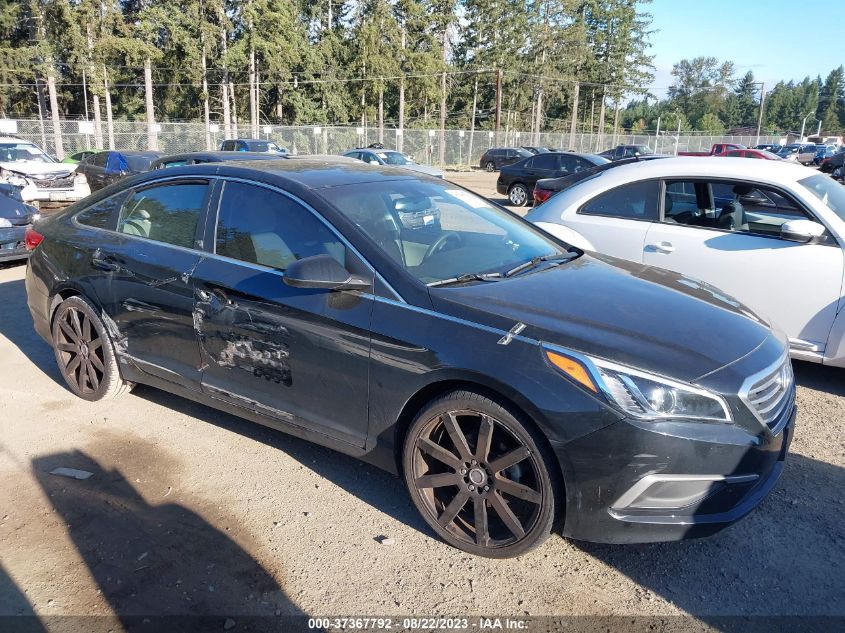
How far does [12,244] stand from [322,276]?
781cm

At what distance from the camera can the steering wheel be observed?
3.45 m

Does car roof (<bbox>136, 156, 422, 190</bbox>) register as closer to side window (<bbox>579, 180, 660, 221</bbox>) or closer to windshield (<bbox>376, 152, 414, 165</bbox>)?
side window (<bbox>579, 180, 660, 221</bbox>)

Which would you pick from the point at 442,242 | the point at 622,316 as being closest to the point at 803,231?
the point at 622,316

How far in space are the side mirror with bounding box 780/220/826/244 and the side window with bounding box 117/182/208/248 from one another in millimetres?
4020

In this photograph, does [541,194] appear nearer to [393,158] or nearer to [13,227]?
[13,227]

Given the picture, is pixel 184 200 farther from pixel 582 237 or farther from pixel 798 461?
pixel 798 461

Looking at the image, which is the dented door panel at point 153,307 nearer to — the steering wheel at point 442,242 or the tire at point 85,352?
the tire at point 85,352

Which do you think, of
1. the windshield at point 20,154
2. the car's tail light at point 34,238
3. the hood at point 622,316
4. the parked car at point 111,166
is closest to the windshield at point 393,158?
the parked car at point 111,166

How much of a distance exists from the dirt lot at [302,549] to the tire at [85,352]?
0.46 metres

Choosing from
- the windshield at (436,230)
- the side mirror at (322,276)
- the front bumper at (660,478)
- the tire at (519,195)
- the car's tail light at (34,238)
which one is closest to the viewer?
the front bumper at (660,478)

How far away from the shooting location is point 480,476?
2.83 m

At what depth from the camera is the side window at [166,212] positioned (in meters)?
3.89

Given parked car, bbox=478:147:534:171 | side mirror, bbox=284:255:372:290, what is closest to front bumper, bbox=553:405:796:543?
side mirror, bbox=284:255:372:290

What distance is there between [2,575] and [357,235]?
7.14ft
